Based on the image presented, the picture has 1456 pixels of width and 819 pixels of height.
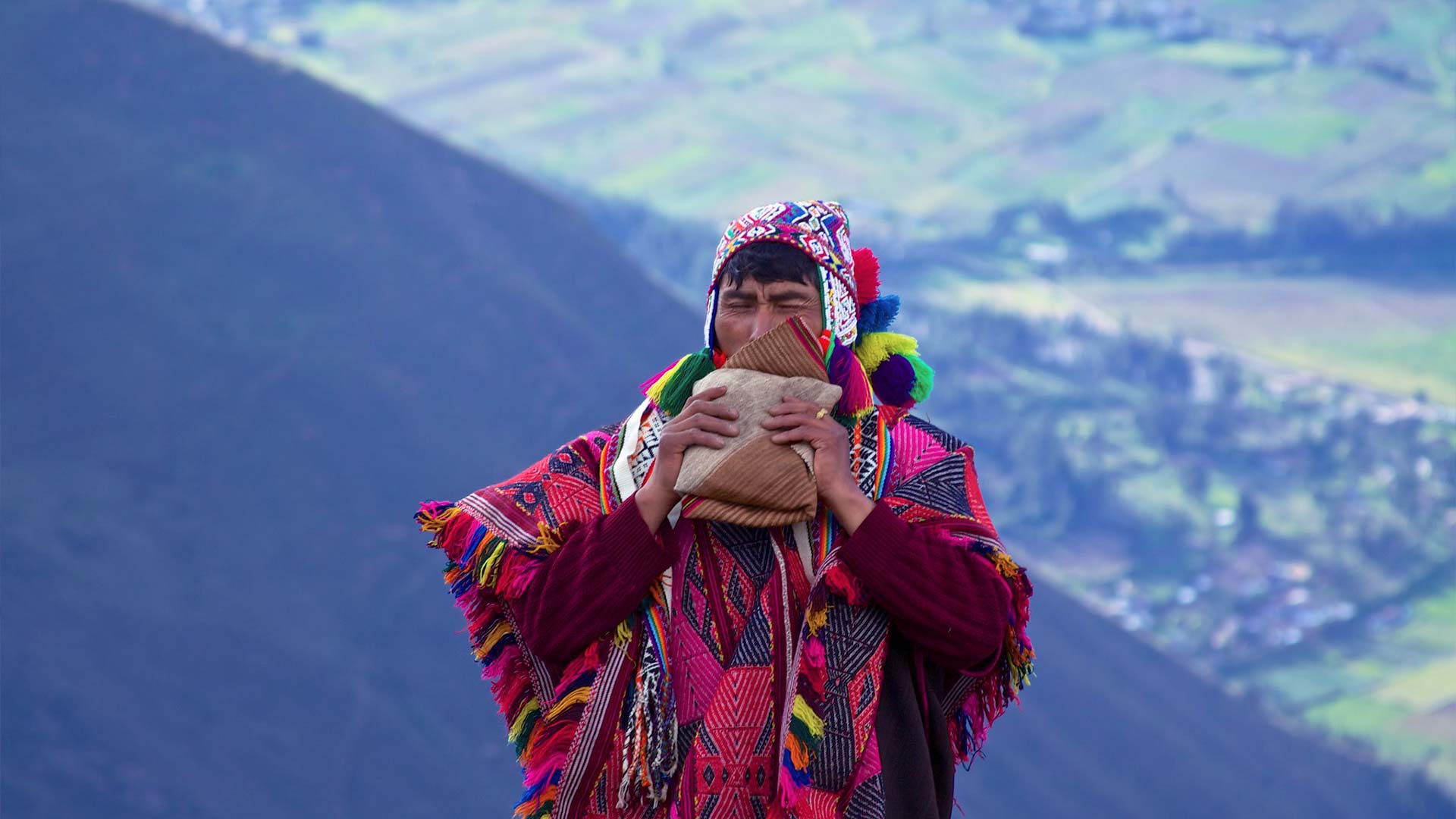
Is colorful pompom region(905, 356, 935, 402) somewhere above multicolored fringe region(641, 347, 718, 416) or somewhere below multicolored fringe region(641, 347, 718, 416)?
below

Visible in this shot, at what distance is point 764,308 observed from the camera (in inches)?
95.4

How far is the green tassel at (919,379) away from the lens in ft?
8.24

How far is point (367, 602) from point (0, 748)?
2.67m

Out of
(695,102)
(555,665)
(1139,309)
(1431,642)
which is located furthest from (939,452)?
(695,102)

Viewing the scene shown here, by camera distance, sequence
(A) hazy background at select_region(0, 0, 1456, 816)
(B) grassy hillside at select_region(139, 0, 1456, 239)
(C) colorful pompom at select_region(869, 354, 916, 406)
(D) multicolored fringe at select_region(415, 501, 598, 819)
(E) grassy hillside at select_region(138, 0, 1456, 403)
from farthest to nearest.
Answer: (B) grassy hillside at select_region(139, 0, 1456, 239) → (E) grassy hillside at select_region(138, 0, 1456, 403) → (A) hazy background at select_region(0, 0, 1456, 816) → (C) colorful pompom at select_region(869, 354, 916, 406) → (D) multicolored fringe at select_region(415, 501, 598, 819)

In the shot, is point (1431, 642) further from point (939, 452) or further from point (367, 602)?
point (939, 452)

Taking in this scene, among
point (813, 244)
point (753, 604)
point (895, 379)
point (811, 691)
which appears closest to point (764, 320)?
point (813, 244)

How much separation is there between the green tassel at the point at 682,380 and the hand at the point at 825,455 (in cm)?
19

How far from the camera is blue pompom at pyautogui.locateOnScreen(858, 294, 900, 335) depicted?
2561 millimetres

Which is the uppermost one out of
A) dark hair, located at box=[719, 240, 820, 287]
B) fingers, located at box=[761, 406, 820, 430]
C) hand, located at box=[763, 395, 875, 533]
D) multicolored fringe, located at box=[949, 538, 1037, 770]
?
dark hair, located at box=[719, 240, 820, 287]

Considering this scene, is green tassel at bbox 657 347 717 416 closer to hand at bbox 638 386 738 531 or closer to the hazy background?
hand at bbox 638 386 738 531

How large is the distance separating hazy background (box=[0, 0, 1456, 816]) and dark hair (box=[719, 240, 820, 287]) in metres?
8.41

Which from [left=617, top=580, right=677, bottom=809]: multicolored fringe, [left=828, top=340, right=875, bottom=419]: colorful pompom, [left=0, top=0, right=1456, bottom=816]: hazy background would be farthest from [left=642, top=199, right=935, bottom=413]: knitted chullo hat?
[left=0, top=0, right=1456, bottom=816]: hazy background

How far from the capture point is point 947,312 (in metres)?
22.1
